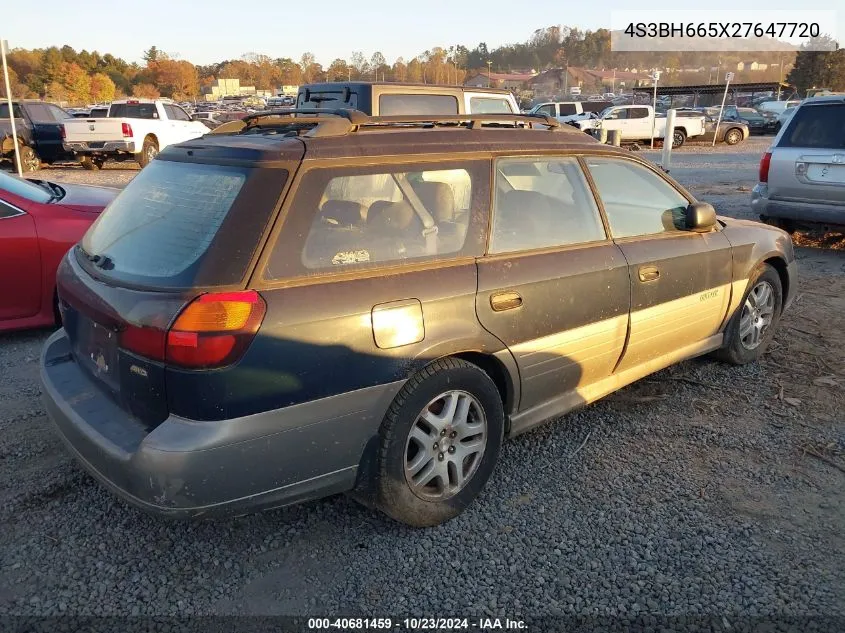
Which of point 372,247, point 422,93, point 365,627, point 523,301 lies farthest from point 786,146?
point 365,627

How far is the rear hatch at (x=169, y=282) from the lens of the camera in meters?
2.40

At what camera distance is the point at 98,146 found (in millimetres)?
16922

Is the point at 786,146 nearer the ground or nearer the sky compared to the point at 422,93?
nearer the ground

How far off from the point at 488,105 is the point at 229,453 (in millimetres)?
7258

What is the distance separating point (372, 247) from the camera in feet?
9.17

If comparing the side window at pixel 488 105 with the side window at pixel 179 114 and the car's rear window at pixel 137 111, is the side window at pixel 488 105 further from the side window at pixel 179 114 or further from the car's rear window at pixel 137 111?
the side window at pixel 179 114

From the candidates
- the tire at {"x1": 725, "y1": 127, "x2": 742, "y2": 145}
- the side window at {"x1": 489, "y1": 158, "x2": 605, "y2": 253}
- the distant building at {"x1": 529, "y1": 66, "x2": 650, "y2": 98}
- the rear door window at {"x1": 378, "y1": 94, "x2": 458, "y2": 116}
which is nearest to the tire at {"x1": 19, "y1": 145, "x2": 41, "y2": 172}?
the rear door window at {"x1": 378, "y1": 94, "x2": 458, "y2": 116}

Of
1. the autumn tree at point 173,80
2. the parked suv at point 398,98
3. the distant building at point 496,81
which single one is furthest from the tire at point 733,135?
the autumn tree at point 173,80

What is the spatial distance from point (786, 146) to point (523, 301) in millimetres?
6569

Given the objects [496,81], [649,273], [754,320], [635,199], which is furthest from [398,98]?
[496,81]

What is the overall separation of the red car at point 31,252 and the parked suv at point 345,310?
6.87 feet

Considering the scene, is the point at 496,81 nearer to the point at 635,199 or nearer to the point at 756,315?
the point at 756,315

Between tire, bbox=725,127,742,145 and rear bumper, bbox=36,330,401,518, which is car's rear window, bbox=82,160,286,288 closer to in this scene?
rear bumper, bbox=36,330,401,518

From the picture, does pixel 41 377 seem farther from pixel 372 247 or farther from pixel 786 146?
pixel 786 146
